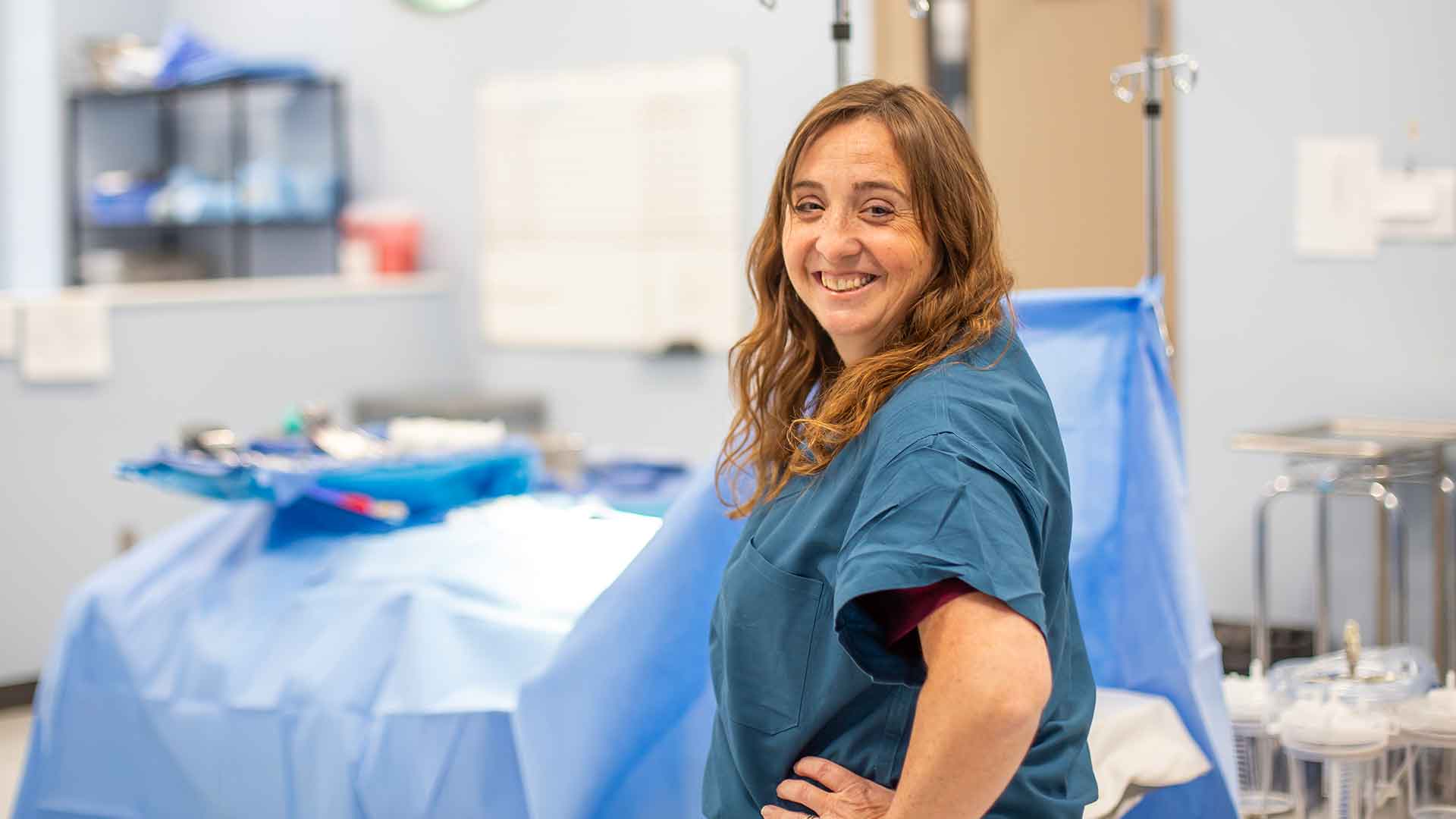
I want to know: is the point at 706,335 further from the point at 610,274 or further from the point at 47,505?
the point at 47,505

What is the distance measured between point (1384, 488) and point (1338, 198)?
981 millimetres

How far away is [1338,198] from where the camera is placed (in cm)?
428

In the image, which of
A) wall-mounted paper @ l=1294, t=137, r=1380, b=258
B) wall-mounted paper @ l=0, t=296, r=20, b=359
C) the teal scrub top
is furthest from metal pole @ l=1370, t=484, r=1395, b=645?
wall-mounted paper @ l=0, t=296, r=20, b=359

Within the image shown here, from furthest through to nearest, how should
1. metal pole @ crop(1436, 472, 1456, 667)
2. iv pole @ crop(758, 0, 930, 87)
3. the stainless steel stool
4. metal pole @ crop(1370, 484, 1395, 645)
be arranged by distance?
1. metal pole @ crop(1370, 484, 1395, 645)
2. metal pole @ crop(1436, 472, 1456, 667)
3. the stainless steel stool
4. iv pole @ crop(758, 0, 930, 87)

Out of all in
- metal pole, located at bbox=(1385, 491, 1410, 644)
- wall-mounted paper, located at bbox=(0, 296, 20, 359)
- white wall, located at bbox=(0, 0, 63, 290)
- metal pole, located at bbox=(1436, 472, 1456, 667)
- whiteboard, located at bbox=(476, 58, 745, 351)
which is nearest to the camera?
metal pole, located at bbox=(1385, 491, 1410, 644)

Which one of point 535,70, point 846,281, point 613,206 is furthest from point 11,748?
point 846,281

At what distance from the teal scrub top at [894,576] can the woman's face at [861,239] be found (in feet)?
0.33

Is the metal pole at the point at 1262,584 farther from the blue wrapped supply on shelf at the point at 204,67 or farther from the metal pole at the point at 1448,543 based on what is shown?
the blue wrapped supply on shelf at the point at 204,67

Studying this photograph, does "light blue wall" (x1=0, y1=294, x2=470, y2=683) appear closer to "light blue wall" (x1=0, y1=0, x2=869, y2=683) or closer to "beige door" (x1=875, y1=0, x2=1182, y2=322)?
"light blue wall" (x1=0, y1=0, x2=869, y2=683)

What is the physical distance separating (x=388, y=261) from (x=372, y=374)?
52cm

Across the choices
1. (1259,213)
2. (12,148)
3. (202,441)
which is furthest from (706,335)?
(12,148)

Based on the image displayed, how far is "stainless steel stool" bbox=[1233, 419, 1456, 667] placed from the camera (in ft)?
12.0

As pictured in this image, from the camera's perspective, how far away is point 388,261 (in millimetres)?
6348

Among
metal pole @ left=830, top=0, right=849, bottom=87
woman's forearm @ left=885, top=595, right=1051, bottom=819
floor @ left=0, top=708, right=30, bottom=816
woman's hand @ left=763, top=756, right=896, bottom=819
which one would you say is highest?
metal pole @ left=830, top=0, right=849, bottom=87
